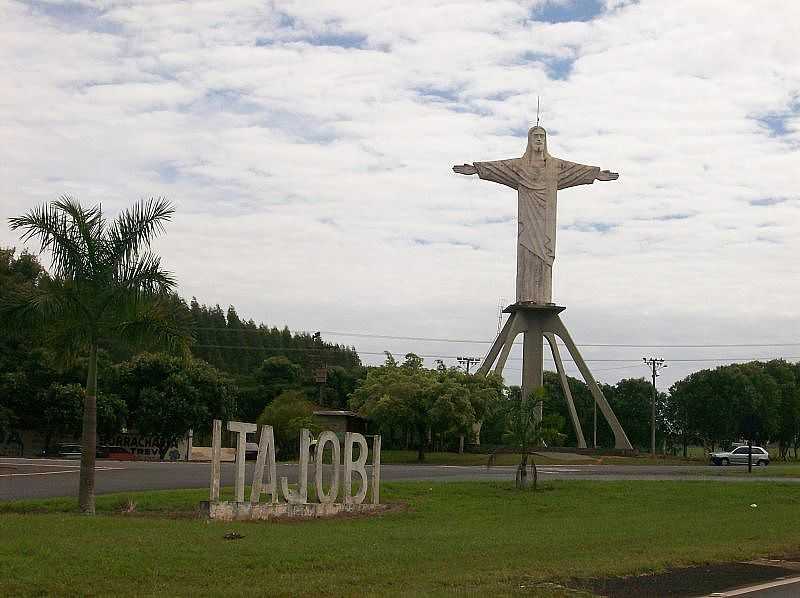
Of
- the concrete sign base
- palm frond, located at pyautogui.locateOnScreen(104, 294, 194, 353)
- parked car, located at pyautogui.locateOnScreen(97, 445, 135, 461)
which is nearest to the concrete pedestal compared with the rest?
parked car, located at pyautogui.locateOnScreen(97, 445, 135, 461)

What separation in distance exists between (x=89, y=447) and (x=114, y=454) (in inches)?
1310

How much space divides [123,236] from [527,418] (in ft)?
52.9

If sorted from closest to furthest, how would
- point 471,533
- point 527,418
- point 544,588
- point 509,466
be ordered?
point 544,588, point 471,533, point 527,418, point 509,466

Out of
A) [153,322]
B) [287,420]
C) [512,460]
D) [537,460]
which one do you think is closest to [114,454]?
[287,420]

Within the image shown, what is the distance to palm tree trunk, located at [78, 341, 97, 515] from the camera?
67.3 feet

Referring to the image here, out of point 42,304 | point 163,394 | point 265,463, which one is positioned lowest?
point 265,463

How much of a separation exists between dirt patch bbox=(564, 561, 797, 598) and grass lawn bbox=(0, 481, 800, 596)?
340 millimetres

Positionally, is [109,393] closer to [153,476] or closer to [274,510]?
[153,476]

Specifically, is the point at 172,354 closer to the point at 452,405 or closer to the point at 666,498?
the point at 666,498

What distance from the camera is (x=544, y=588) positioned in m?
12.5

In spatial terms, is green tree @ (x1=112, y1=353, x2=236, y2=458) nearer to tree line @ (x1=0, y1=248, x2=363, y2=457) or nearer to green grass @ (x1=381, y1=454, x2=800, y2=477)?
tree line @ (x1=0, y1=248, x2=363, y2=457)

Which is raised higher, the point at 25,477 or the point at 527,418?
the point at 527,418

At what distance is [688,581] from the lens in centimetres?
1408

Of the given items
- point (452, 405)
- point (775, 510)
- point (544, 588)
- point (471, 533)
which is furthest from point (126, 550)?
point (452, 405)
